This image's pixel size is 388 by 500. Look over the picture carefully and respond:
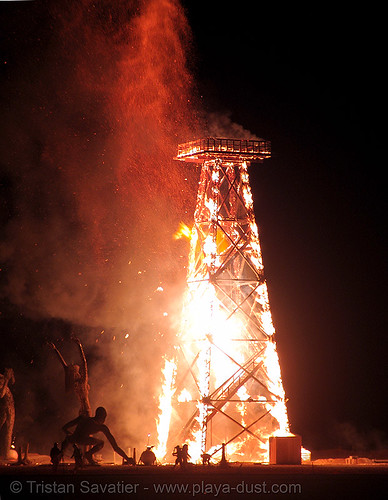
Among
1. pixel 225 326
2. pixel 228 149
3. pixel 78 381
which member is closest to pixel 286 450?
pixel 225 326

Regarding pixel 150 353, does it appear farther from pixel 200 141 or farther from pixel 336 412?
pixel 200 141

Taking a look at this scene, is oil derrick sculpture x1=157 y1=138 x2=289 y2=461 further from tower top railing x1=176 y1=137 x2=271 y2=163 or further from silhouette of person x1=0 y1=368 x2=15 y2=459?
silhouette of person x1=0 y1=368 x2=15 y2=459

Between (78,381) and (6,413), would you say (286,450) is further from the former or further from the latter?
(6,413)

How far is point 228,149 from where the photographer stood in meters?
44.7

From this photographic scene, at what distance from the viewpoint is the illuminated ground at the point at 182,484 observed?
76.9ft

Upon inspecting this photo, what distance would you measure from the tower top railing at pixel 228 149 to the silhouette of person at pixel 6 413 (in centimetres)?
1237

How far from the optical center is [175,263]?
53375mm

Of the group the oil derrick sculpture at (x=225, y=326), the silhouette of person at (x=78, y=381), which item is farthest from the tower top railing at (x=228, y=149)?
the silhouette of person at (x=78, y=381)

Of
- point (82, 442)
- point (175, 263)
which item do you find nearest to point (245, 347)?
point (175, 263)

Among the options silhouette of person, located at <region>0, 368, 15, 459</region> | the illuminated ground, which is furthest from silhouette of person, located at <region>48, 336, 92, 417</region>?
the illuminated ground

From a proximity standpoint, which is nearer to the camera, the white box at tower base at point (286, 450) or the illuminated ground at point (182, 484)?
the illuminated ground at point (182, 484)

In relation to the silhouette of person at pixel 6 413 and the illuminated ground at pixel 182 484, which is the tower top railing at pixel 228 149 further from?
the illuminated ground at pixel 182 484

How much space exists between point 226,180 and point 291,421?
48.7 ft

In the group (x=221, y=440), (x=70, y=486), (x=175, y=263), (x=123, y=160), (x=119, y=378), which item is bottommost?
(x=70, y=486)
